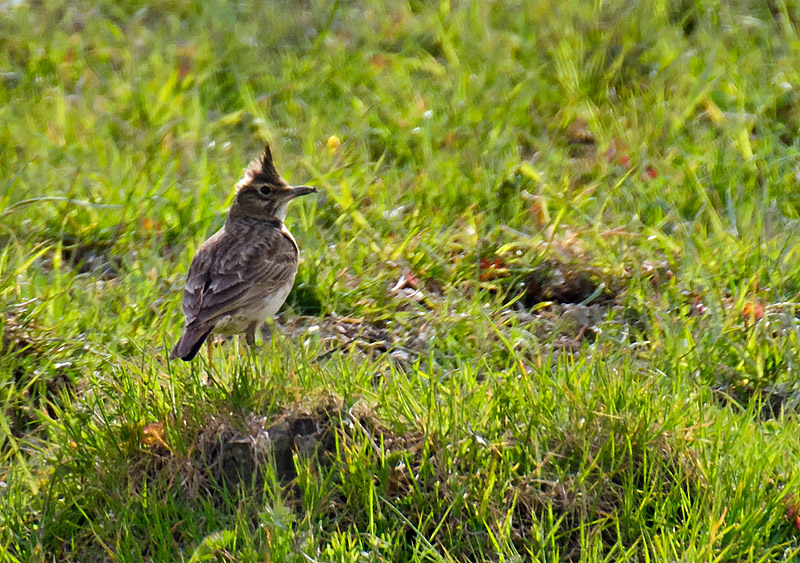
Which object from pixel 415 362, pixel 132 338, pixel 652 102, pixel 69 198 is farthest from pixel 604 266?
pixel 69 198

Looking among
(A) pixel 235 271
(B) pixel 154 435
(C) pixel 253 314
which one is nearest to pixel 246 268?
(A) pixel 235 271

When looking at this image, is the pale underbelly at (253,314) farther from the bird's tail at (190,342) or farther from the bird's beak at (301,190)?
the bird's beak at (301,190)

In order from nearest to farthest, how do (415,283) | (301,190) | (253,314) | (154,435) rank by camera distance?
(154,435) → (253,314) → (301,190) → (415,283)

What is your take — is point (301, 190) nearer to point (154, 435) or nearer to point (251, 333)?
point (251, 333)

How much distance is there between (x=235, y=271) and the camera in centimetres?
573

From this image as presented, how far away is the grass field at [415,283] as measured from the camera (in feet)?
14.3

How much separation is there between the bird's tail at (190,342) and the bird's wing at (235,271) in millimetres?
71

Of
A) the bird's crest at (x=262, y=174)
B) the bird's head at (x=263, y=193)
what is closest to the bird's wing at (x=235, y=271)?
the bird's head at (x=263, y=193)

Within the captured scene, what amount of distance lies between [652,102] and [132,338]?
4018mm

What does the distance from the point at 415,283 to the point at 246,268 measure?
108cm

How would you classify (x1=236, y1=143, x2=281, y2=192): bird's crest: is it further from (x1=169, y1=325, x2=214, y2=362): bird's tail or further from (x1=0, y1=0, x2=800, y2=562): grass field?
(x1=169, y1=325, x2=214, y2=362): bird's tail

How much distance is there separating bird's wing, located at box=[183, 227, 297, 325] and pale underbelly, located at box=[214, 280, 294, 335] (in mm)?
30

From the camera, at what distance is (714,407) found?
4.98 m

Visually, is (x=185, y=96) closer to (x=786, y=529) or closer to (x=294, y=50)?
(x=294, y=50)
